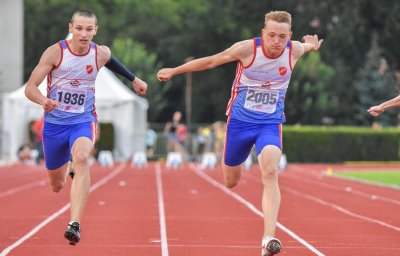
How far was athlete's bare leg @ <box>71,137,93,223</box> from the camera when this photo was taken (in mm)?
9617

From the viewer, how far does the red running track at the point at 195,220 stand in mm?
10891

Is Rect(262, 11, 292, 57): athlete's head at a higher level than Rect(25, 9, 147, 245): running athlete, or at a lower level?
higher

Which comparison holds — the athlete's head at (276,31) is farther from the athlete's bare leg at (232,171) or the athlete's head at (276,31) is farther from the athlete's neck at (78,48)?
the athlete's neck at (78,48)

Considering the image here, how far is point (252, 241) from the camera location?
11.6m

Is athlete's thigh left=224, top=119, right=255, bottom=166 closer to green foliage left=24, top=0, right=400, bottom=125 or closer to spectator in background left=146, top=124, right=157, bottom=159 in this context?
spectator in background left=146, top=124, right=157, bottom=159

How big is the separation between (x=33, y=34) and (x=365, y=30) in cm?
2061

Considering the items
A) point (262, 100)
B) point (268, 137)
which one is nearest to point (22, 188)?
point (262, 100)

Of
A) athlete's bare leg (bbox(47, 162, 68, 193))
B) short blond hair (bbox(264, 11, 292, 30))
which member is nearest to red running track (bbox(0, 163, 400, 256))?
athlete's bare leg (bbox(47, 162, 68, 193))

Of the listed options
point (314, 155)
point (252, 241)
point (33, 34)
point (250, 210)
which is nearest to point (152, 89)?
point (33, 34)

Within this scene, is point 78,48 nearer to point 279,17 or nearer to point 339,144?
point 279,17

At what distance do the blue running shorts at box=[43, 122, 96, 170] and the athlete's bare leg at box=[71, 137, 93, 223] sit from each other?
0.17 m

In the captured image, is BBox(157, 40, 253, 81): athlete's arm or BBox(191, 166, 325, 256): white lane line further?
BBox(191, 166, 325, 256): white lane line

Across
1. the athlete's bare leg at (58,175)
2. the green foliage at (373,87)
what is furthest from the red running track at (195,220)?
the green foliage at (373,87)

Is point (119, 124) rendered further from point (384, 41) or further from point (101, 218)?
point (101, 218)
